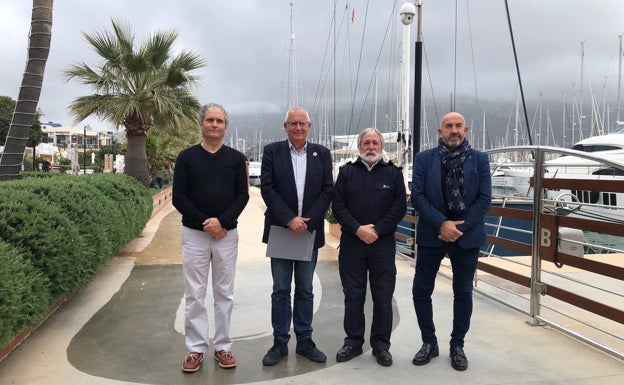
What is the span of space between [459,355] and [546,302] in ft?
7.80

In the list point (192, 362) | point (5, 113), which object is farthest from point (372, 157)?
point (5, 113)

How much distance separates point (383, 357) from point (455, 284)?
A: 0.77 metres

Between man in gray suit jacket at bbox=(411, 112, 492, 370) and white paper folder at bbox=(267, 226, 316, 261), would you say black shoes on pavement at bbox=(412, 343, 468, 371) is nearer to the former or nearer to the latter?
man in gray suit jacket at bbox=(411, 112, 492, 370)

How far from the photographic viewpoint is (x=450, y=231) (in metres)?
3.35

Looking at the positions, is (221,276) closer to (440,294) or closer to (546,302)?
(440,294)

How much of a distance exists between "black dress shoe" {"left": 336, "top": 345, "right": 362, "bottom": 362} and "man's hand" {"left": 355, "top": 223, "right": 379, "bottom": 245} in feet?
2.82

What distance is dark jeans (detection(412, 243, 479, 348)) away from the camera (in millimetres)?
3516

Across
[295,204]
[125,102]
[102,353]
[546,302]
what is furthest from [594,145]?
[102,353]

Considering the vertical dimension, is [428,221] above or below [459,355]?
above

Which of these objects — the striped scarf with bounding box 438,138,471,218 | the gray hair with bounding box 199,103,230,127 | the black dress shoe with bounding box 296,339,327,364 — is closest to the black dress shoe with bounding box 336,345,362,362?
the black dress shoe with bounding box 296,339,327,364

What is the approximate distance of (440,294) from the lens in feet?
18.2

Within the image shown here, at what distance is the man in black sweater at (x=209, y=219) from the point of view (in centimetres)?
338

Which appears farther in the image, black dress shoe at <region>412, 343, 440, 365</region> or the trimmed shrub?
the trimmed shrub

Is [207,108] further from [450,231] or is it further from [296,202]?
[450,231]
